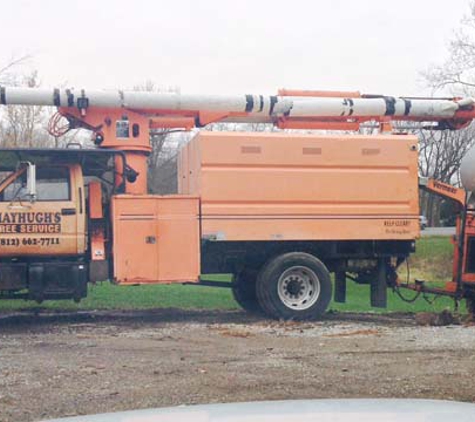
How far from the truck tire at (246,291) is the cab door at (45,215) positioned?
2.83 meters

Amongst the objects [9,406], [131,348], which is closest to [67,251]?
[131,348]

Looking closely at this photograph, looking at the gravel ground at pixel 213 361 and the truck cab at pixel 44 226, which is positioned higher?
the truck cab at pixel 44 226

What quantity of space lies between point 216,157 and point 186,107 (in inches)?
59.3

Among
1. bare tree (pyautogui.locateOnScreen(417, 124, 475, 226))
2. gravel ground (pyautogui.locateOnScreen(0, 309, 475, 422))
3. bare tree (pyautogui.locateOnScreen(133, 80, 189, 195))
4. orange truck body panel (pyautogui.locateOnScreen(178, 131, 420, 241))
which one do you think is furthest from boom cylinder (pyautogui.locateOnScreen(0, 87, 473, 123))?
bare tree (pyautogui.locateOnScreen(417, 124, 475, 226))

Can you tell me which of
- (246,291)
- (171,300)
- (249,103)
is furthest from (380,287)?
(171,300)

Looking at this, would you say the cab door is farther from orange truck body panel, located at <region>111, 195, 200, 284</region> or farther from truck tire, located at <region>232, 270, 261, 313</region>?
truck tire, located at <region>232, 270, 261, 313</region>

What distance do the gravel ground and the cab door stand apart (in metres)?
1.13

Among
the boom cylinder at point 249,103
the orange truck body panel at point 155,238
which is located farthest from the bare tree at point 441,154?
the orange truck body panel at point 155,238

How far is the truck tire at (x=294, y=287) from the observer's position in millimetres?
13766

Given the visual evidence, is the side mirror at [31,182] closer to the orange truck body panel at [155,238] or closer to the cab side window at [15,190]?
the cab side window at [15,190]

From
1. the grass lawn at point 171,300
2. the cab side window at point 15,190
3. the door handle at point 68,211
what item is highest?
the cab side window at point 15,190

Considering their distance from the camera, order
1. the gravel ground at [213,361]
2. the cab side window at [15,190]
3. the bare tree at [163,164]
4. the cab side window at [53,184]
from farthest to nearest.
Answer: the bare tree at [163,164] < the cab side window at [53,184] < the cab side window at [15,190] < the gravel ground at [213,361]

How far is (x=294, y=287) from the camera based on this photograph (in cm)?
1397

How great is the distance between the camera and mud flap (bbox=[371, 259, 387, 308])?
47.1 feet
